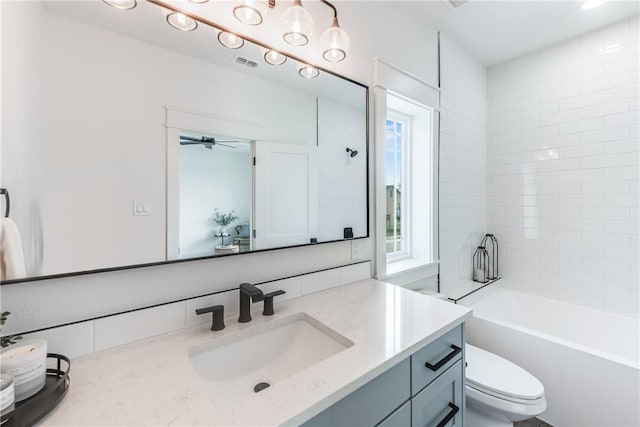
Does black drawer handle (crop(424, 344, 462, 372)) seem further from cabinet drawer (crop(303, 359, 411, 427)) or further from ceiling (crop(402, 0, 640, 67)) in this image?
ceiling (crop(402, 0, 640, 67))

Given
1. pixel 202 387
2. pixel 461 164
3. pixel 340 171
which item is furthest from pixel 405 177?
pixel 202 387

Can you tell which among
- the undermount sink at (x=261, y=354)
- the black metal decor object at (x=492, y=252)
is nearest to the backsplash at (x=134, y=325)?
the undermount sink at (x=261, y=354)

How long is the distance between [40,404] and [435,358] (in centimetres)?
105

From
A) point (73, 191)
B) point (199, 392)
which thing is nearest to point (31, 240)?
point (73, 191)

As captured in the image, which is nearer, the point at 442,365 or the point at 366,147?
the point at 442,365

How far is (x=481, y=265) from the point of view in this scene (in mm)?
2508

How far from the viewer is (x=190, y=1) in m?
0.91

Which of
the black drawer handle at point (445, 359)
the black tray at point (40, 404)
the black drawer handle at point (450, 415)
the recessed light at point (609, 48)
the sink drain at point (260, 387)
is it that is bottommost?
the black drawer handle at point (450, 415)

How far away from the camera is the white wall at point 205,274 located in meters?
0.71

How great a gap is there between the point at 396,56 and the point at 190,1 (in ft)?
4.17

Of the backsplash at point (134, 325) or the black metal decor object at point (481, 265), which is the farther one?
the black metal decor object at point (481, 265)

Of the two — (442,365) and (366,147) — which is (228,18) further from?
(442,365)

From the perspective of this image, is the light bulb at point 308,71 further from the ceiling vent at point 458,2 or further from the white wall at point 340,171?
the ceiling vent at point 458,2

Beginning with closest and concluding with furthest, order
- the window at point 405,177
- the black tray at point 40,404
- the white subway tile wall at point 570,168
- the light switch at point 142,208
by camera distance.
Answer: the black tray at point 40,404, the light switch at point 142,208, the window at point 405,177, the white subway tile wall at point 570,168
